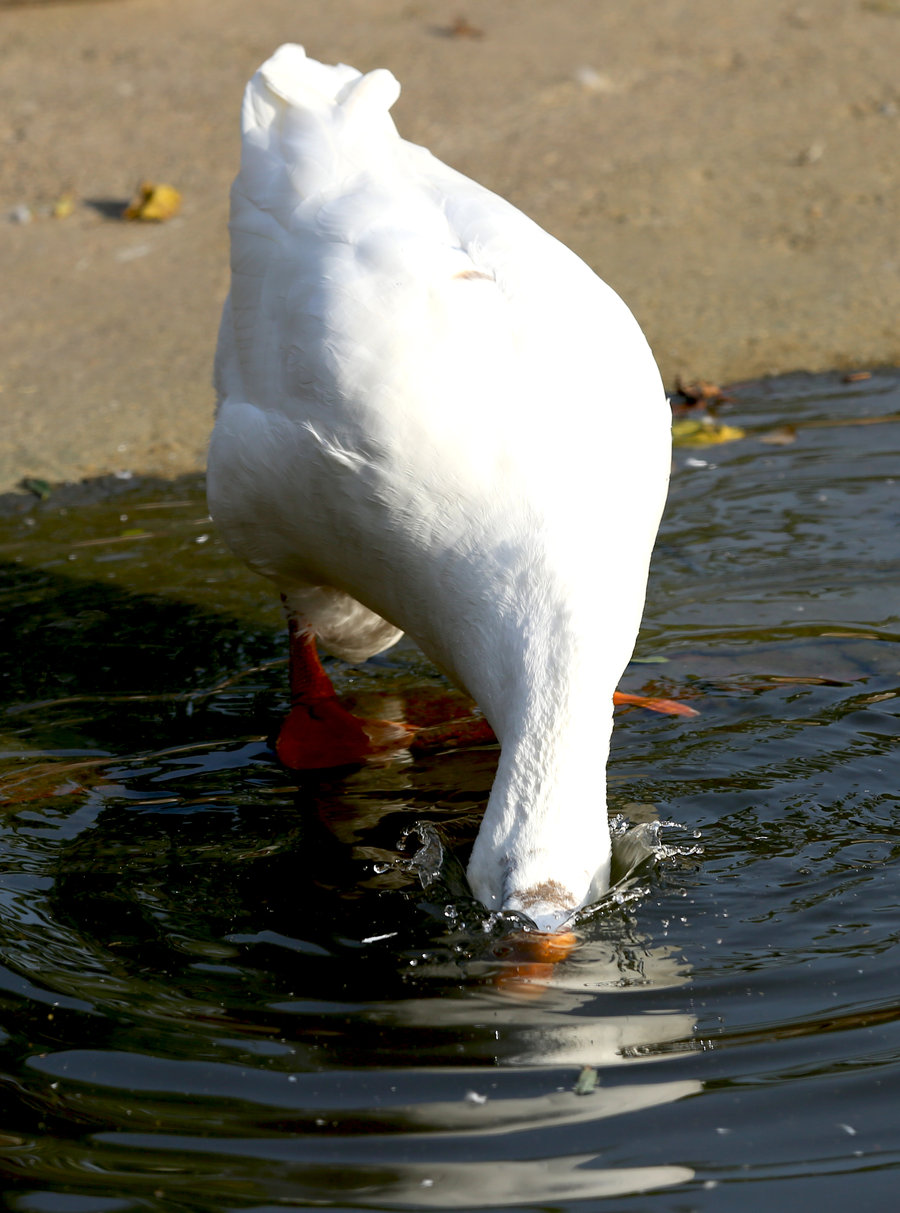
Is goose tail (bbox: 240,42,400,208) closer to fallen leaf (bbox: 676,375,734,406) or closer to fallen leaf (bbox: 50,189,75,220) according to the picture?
fallen leaf (bbox: 676,375,734,406)

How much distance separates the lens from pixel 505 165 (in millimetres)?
8508

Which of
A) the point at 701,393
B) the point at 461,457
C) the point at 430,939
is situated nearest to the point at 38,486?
the point at 701,393

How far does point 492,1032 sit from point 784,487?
11.2 feet

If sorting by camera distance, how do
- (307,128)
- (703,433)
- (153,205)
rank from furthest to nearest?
(153,205)
(703,433)
(307,128)

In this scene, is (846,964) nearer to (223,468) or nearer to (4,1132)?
(4,1132)

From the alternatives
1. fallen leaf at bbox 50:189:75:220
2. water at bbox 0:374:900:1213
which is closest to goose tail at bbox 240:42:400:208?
water at bbox 0:374:900:1213

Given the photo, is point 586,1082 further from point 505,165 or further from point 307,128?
point 505,165

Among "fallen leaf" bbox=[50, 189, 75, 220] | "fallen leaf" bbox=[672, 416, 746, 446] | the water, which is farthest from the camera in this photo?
"fallen leaf" bbox=[50, 189, 75, 220]

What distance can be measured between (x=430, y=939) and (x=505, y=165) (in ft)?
20.5

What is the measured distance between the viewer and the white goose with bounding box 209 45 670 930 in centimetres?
315

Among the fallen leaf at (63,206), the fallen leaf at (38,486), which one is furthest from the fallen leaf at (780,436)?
the fallen leaf at (63,206)

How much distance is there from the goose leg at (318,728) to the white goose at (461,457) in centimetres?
1

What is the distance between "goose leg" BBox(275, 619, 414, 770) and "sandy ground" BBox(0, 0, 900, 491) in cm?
196

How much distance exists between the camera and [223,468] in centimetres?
424
